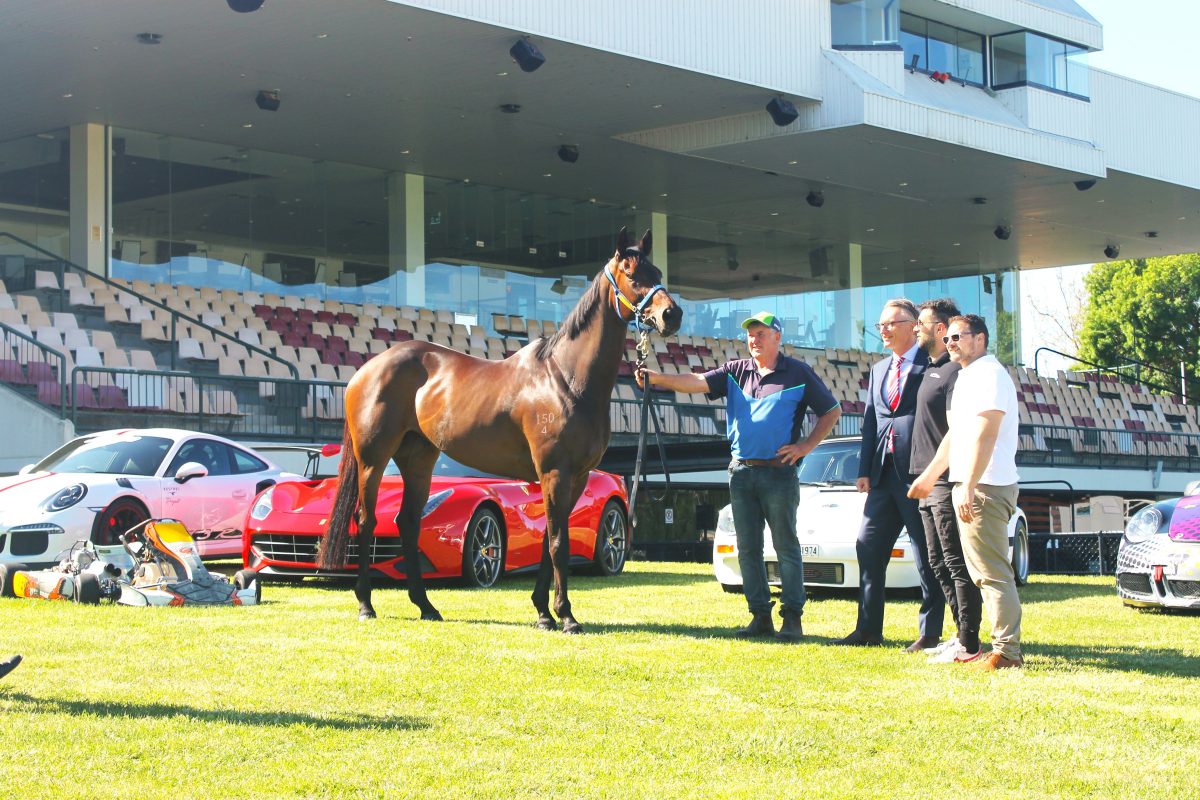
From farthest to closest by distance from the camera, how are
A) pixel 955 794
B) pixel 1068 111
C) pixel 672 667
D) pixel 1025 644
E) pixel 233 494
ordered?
pixel 1068 111
pixel 233 494
pixel 1025 644
pixel 672 667
pixel 955 794

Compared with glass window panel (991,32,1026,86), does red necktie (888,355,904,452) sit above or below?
below

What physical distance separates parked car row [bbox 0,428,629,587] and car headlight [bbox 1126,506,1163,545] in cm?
483

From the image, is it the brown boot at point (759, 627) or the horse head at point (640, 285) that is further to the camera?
the brown boot at point (759, 627)

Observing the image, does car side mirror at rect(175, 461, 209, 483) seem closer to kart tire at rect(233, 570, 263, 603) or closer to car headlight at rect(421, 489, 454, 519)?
car headlight at rect(421, 489, 454, 519)

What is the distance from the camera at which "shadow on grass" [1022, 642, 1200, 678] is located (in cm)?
786

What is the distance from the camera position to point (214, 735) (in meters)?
5.54

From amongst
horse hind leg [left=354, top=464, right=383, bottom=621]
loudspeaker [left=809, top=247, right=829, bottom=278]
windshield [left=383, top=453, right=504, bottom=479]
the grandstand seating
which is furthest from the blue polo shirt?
loudspeaker [left=809, top=247, right=829, bottom=278]

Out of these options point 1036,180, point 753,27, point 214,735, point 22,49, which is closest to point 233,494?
point 214,735

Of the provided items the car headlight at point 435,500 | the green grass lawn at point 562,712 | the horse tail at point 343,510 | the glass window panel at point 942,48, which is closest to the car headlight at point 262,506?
the car headlight at point 435,500

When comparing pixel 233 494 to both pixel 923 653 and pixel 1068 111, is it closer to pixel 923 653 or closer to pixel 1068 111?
pixel 923 653

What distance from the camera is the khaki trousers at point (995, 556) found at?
764 cm

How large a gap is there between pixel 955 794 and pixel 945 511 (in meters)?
3.44

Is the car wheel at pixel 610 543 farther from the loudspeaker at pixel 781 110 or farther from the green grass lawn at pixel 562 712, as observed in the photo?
the loudspeaker at pixel 781 110

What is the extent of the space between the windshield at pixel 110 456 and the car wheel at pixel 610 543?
4237mm
